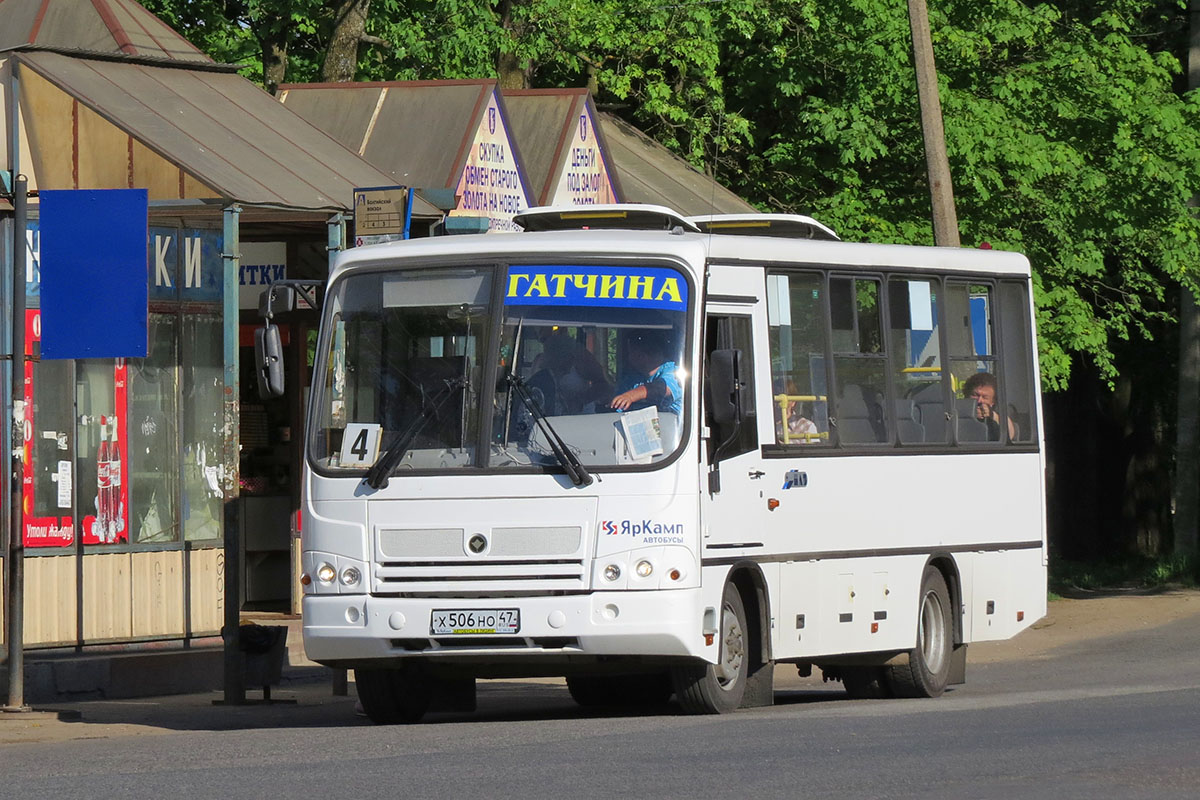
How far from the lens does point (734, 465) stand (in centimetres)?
1297

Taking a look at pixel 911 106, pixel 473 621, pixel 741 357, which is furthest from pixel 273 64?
pixel 473 621

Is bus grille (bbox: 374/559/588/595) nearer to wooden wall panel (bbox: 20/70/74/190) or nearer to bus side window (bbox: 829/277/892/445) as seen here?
bus side window (bbox: 829/277/892/445)

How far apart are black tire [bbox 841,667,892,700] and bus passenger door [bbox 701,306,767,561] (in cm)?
307

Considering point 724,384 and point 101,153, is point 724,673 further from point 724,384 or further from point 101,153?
point 101,153

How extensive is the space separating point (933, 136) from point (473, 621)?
12639 millimetres

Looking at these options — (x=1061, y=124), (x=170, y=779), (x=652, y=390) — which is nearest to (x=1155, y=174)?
(x=1061, y=124)

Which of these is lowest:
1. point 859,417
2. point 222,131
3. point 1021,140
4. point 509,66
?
point 859,417

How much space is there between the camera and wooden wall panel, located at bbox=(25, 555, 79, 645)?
16.3 metres

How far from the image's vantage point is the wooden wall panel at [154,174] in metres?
17.0

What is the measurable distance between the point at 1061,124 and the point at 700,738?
19339 millimetres

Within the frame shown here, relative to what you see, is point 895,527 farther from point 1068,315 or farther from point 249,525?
point 1068,315

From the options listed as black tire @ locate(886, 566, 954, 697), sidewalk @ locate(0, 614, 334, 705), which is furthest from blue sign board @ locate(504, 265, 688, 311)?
sidewalk @ locate(0, 614, 334, 705)

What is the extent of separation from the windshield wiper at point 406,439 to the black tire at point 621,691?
3198 millimetres

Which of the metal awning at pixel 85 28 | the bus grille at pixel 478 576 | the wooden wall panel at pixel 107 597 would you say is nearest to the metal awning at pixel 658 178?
the metal awning at pixel 85 28
